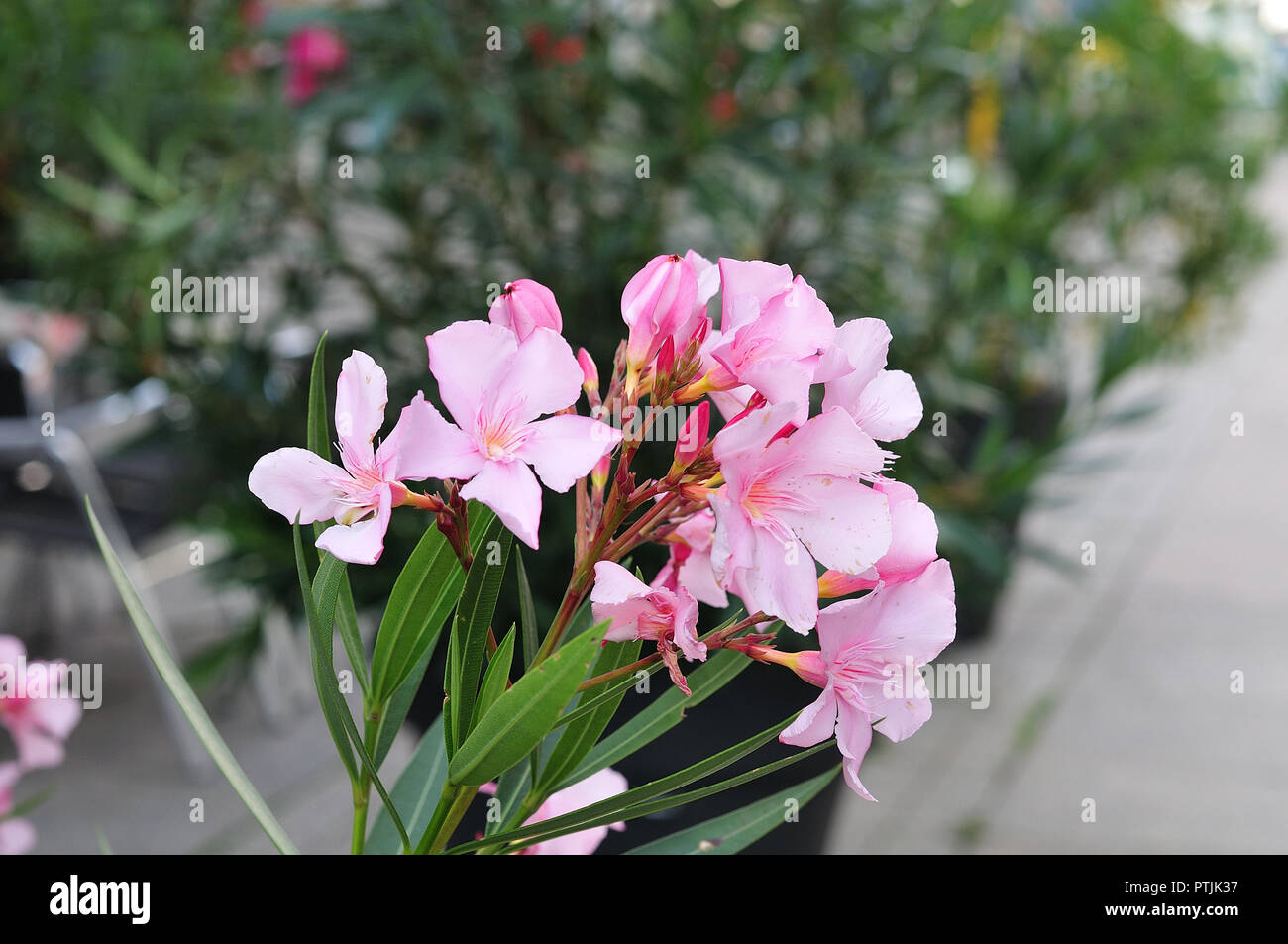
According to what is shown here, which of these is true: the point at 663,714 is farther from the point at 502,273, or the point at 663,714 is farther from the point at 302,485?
the point at 502,273

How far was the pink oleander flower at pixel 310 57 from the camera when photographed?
1.62 metres

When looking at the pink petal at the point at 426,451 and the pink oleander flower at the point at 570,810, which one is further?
the pink oleander flower at the point at 570,810

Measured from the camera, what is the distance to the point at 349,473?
412 millimetres

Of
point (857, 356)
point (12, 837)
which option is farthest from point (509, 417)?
point (12, 837)

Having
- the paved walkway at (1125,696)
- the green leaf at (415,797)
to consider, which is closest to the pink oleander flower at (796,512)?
the green leaf at (415,797)

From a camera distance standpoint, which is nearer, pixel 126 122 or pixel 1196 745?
pixel 126 122

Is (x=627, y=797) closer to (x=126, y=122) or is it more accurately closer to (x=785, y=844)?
(x=785, y=844)

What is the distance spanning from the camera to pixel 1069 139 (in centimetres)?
209

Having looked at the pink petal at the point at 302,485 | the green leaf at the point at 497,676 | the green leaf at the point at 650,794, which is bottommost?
the green leaf at the point at 650,794

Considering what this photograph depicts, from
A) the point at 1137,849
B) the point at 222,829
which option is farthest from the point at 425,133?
the point at 1137,849

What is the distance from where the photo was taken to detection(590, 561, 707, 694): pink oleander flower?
1.25 feet

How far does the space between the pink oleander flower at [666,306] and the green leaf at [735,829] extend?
192 mm

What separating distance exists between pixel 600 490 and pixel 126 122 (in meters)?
1.51

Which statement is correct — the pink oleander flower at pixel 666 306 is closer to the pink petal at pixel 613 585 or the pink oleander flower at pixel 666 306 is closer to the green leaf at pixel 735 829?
the pink petal at pixel 613 585
